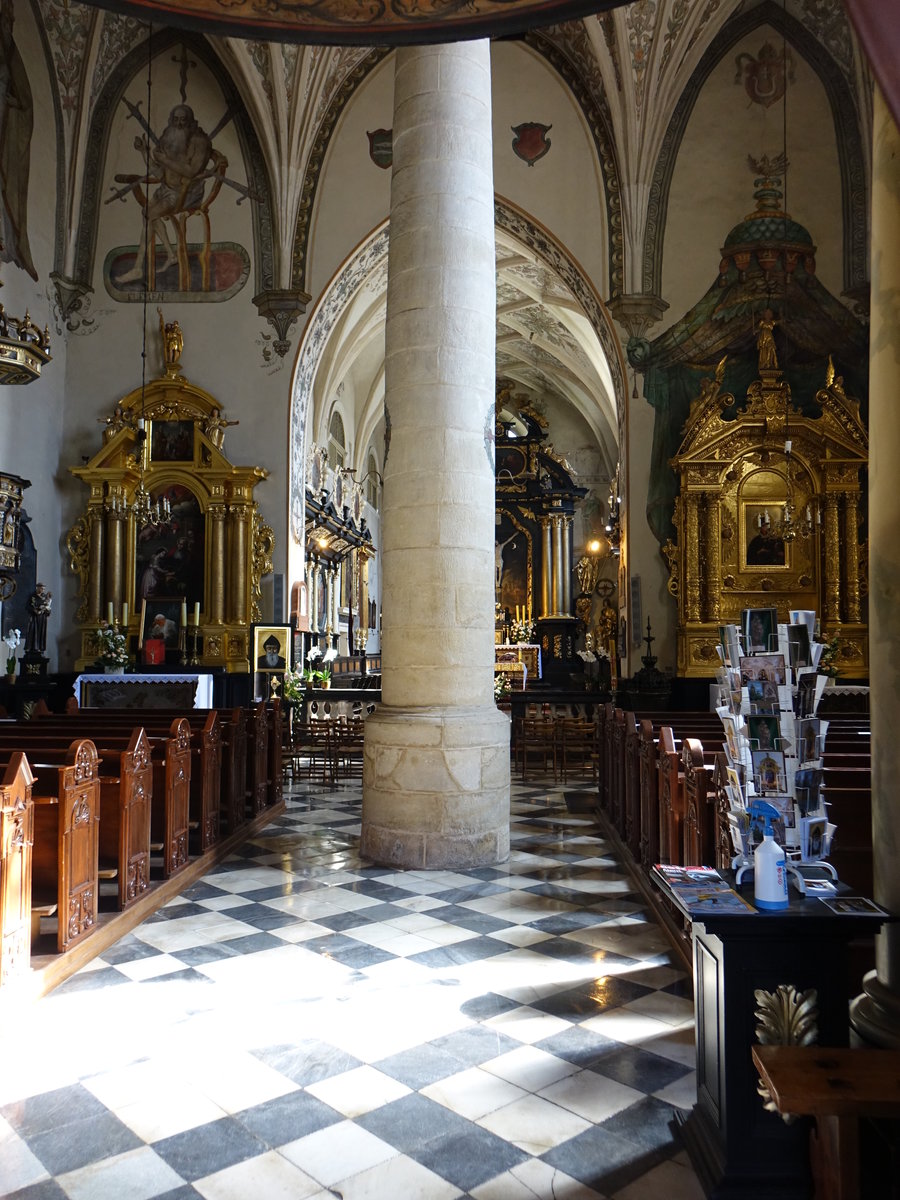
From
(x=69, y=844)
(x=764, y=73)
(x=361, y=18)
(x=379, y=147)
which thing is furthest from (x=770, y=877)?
(x=764, y=73)

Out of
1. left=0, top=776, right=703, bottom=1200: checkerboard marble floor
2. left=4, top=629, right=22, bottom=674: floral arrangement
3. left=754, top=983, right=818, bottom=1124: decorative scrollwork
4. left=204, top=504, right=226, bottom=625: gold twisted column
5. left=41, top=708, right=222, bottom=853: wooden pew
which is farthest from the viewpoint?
left=204, top=504, right=226, bottom=625: gold twisted column

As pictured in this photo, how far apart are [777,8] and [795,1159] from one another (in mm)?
16294

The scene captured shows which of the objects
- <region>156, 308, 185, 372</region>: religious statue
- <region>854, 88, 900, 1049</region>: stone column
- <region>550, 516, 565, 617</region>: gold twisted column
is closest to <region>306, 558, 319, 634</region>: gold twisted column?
<region>156, 308, 185, 372</region>: religious statue

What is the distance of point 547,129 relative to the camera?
1527 centimetres

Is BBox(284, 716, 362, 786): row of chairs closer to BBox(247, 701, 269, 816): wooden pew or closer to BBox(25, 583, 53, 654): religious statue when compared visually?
BBox(247, 701, 269, 816): wooden pew

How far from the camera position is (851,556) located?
44.2 feet

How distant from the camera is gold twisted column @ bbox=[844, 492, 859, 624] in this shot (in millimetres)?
13352

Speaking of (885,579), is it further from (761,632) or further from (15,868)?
(15,868)

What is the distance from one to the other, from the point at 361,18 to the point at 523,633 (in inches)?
891

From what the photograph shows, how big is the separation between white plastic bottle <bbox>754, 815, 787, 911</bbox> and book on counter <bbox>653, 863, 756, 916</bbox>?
49mm

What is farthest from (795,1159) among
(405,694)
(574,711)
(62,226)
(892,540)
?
(62,226)

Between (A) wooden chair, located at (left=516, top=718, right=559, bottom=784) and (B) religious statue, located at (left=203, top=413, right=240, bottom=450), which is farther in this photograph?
(B) religious statue, located at (left=203, top=413, right=240, bottom=450)

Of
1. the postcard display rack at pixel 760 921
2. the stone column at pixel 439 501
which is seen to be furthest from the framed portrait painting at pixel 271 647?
the postcard display rack at pixel 760 921

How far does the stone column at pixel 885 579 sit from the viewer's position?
8.89ft
